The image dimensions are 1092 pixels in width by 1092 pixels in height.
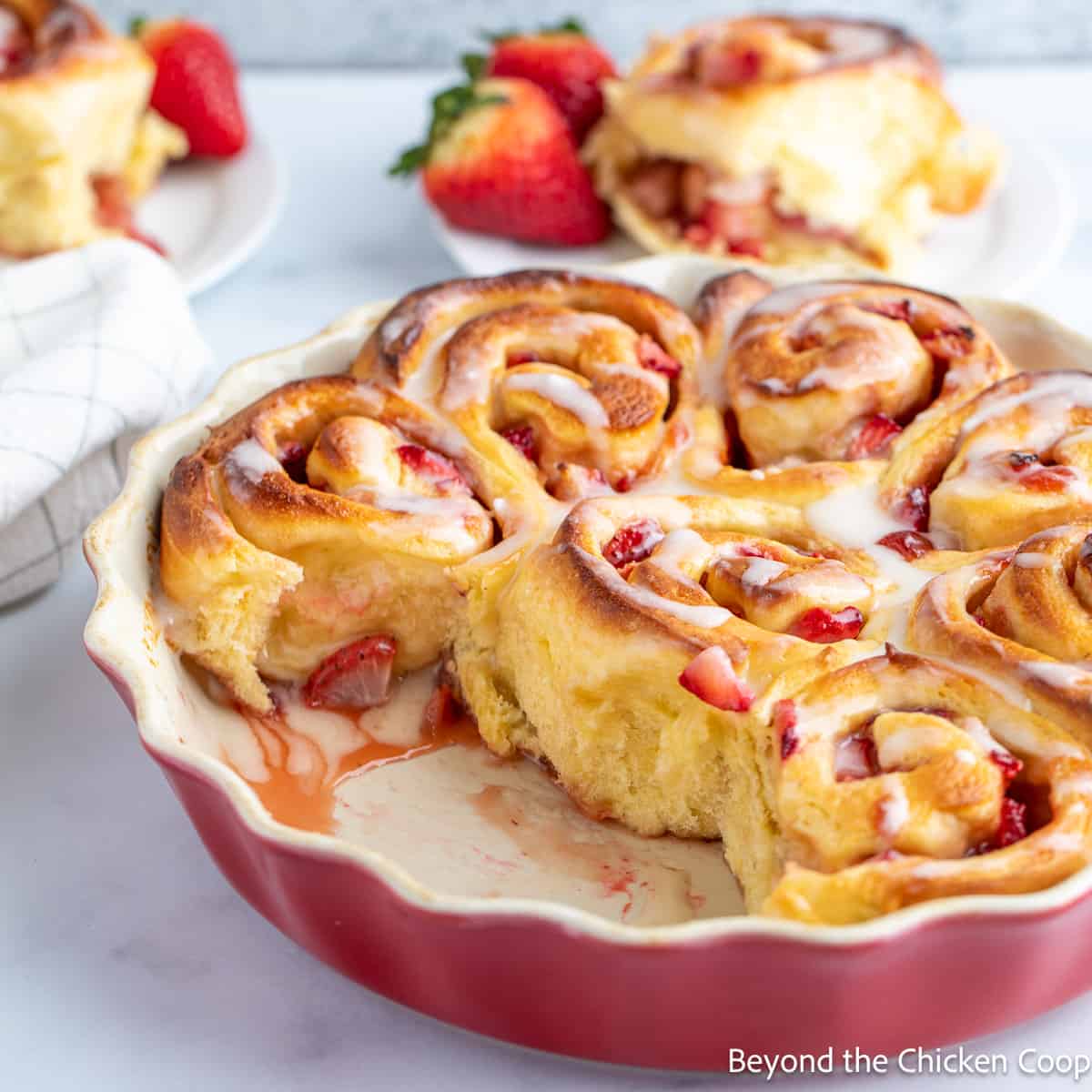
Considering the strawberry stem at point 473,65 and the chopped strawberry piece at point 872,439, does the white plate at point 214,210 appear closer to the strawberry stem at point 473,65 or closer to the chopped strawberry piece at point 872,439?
the strawberry stem at point 473,65

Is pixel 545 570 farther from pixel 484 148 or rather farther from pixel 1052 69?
pixel 1052 69

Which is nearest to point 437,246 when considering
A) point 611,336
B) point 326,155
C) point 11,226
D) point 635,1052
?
point 326,155

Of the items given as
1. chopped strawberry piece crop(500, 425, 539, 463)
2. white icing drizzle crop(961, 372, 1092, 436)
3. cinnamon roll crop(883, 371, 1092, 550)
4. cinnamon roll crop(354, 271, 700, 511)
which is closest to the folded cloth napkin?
cinnamon roll crop(354, 271, 700, 511)

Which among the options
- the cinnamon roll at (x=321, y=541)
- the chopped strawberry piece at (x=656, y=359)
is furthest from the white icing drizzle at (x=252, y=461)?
the chopped strawberry piece at (x=656, y=359)

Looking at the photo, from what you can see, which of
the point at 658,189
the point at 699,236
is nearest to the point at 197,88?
the point at 658,189

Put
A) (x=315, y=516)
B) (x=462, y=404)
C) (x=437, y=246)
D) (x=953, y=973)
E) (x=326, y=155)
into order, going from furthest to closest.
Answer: (x=326, y=155), (x=437, y=246), (x=462, y=404), (x=315, y=516), (x=953, y=973)

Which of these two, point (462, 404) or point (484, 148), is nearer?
point (462, 404)
